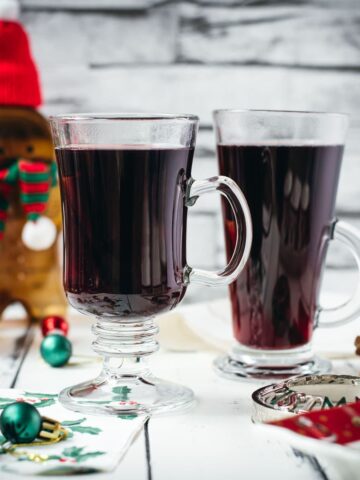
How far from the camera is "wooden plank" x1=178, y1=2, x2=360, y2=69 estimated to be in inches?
63.8

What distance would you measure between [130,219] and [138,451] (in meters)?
0.24

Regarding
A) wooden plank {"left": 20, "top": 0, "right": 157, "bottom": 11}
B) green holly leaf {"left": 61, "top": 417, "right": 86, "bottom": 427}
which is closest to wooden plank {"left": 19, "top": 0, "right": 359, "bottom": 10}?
wooden plank {"left": 20, "top": 0, "right": 157, "bottom": 11}

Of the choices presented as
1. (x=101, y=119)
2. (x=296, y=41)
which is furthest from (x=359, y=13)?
(x=101, y=119)

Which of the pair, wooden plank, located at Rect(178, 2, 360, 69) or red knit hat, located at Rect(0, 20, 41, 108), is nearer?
red knit hat, located at Rect(0, 20, 41, 108)

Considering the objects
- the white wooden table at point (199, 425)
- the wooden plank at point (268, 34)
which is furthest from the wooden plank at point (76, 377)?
the wooden plank at point (268, 34)

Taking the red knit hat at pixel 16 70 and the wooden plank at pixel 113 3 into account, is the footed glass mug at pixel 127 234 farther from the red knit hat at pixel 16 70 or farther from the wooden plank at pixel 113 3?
the wooden plank at pixel 113 3

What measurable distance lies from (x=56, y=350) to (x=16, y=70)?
1.56 ft

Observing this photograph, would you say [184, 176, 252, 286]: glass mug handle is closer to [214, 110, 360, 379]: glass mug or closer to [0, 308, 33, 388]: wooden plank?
[214, 110, 360, 379]: glass mug

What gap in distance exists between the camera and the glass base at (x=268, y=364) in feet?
3.39

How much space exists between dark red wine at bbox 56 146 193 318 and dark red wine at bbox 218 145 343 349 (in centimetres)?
12

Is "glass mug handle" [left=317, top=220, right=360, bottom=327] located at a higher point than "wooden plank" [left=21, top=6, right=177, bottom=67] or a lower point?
lower

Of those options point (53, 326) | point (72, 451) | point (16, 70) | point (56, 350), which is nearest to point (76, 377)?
point (56, 350)

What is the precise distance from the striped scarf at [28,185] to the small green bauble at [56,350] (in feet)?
0.88

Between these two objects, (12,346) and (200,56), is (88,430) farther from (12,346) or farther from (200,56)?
(200,56)
